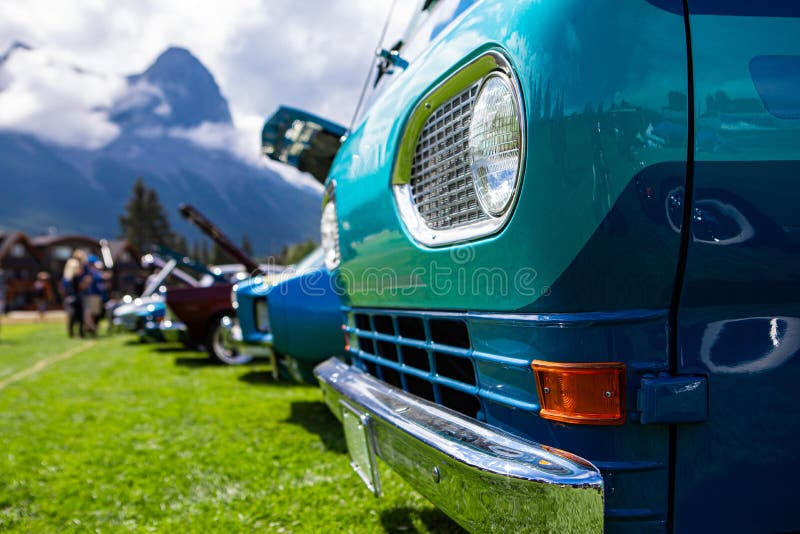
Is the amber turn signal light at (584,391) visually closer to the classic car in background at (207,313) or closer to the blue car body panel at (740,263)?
the blue car body panel at (740,263)

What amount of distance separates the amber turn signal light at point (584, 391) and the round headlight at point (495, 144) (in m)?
0.39

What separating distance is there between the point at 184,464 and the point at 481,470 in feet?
8.74

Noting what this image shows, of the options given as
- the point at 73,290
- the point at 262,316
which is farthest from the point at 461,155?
the point at 73,290

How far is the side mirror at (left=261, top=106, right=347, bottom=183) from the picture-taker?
11.5 ft

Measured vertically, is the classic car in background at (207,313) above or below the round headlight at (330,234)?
below

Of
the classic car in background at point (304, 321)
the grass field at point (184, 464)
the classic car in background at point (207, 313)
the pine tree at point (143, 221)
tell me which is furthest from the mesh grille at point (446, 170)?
the pine tree at point (143, 221)

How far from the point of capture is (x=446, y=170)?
1.57m

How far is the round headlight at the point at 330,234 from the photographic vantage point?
2.36 metres

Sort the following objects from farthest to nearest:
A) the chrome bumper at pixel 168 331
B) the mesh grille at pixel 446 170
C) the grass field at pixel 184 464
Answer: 1. the chrome bumper at pixel 168 331
2. the grass field at pixel 184 464
3. the mesh grille at pixel 446 170

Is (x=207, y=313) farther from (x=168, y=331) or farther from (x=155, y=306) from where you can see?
(x=155, y=306)

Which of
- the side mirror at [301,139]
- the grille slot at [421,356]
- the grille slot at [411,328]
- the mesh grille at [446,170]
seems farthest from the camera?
the side mirror at [301,139]

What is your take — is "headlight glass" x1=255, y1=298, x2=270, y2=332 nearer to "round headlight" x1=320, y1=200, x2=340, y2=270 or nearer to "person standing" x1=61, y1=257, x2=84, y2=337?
"round headlight" x1=320, y1=200, x2=340, y2=270

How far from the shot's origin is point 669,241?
42.2 inches

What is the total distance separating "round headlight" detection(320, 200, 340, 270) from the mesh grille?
2.19 feet
